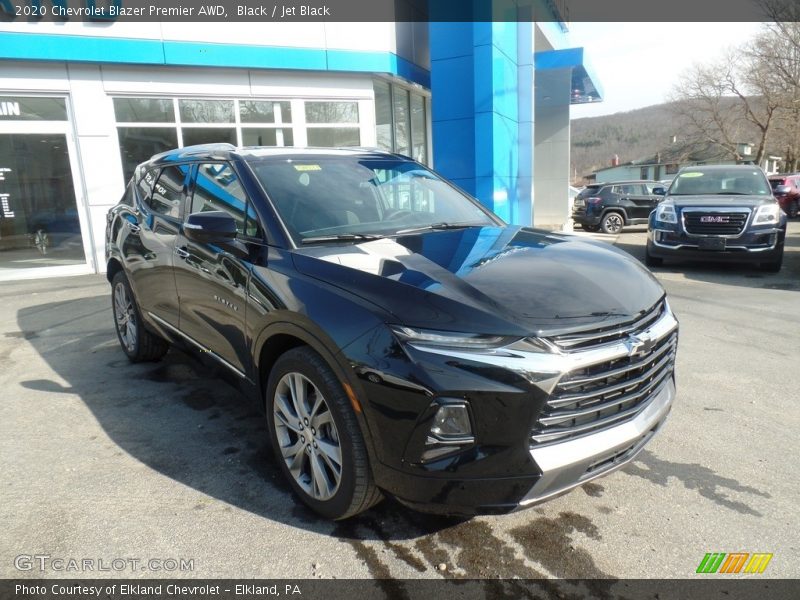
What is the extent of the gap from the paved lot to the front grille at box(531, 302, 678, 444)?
62cm

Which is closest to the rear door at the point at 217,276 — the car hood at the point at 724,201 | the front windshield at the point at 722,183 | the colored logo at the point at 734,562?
the colored logo at the point at 734,562

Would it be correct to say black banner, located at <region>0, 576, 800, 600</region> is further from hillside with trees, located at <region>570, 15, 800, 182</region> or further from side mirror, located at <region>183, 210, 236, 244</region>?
hillside with trees, located at <region>570, 15, 800, 182</region>

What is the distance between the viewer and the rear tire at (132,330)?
4930mm

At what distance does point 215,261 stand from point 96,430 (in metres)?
1.58

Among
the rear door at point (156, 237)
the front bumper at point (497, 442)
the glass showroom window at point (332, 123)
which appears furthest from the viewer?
the glass showroom window at point (332, 123)

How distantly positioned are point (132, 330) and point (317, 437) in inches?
127

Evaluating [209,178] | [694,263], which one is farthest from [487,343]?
[694,263]

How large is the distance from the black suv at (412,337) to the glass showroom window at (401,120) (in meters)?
10.5

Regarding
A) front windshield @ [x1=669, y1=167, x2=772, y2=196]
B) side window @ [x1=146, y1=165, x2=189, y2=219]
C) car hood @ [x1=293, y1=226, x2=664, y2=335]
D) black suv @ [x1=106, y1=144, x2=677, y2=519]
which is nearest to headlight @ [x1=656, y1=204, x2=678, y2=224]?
front windshield @ [x1=669, y1=167, x2=772, y2=196]

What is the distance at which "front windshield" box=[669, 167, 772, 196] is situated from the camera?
9.77 m

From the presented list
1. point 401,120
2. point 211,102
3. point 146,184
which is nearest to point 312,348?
point 146,184

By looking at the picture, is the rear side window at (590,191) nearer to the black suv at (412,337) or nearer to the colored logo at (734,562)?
the black suv at (412,337)
